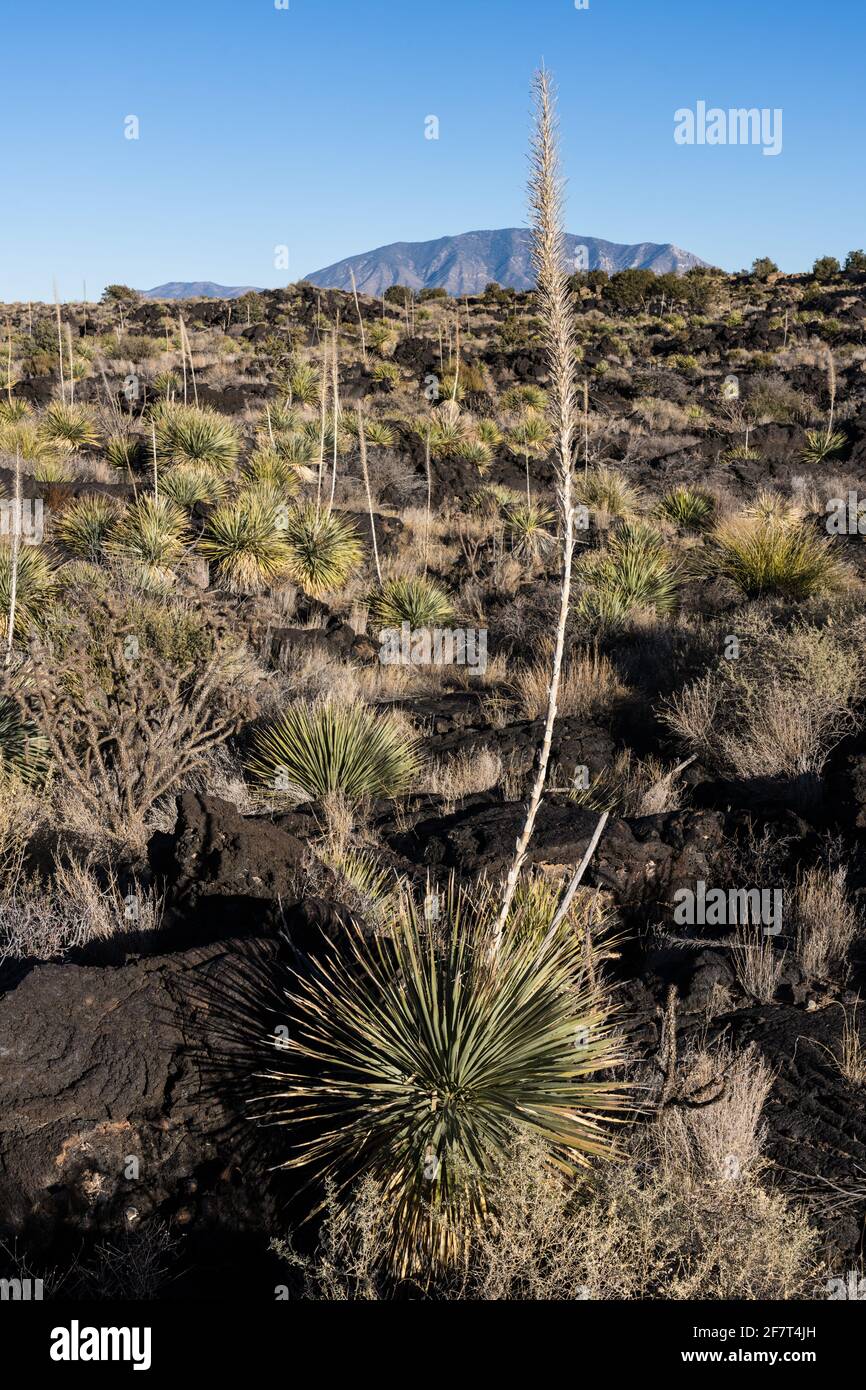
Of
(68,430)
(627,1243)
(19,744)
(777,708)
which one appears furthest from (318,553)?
(627,1243)

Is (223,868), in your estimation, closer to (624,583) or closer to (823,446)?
(624,583)

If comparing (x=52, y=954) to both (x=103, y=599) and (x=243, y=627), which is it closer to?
(x=103, y=599)

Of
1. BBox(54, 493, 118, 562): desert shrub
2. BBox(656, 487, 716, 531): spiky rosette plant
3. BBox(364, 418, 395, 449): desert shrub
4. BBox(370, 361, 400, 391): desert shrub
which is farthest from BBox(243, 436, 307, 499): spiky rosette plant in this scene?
BBox(370, 361, 400, 391): desert shrub

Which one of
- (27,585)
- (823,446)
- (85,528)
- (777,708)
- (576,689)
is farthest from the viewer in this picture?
(823,446)

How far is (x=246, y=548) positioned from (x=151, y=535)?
1.27 metres

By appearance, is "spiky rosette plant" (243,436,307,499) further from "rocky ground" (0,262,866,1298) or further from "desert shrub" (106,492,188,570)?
"desert shrub" (106,492,188,570)

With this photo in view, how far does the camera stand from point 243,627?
8.66 metres

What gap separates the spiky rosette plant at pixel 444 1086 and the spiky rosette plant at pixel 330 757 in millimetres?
3069

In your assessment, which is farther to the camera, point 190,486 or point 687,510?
point 687,510

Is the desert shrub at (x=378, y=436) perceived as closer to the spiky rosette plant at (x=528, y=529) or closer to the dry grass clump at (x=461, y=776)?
the spiky rosette plant at (x=528, y=529)

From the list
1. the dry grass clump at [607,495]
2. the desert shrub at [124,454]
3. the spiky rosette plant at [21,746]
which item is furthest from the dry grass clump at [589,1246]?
the desert shrub at [124,454]

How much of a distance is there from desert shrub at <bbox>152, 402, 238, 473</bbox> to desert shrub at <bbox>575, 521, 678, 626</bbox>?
6.59m

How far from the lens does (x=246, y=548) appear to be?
12414 mm
